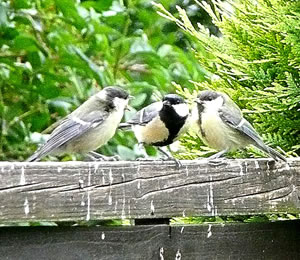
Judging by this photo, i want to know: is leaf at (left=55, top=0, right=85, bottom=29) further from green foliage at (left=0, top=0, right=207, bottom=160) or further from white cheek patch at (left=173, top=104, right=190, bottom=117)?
white cheek patch at (left=173, top=104, right=190, bottom=117)

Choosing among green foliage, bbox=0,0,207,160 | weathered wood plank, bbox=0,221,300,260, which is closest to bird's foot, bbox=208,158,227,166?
weathered wood plank, bbox=0,221,300,260

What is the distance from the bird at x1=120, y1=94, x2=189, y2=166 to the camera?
7.54ft

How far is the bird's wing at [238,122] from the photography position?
2.24m

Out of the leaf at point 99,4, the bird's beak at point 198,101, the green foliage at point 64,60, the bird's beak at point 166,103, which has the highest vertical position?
the leaf at point 99,4

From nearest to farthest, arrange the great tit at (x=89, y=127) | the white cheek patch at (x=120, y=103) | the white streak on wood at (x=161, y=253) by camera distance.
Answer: the white streak on wood at (x=161, y=253) → the great tit at (x=89, y=127) → the white cheek patch at (x=120, y=103)

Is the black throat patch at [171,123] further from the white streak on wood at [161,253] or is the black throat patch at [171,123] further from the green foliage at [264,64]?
the white streak on wood at [161,253]

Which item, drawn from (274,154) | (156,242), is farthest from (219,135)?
(156,242)

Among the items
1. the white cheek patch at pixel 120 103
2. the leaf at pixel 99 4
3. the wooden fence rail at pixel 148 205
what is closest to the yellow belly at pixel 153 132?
the white cheek patch at pixel 120 103

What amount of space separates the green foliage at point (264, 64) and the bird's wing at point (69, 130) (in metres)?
0.39

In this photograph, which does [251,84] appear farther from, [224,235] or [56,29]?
[56,29]

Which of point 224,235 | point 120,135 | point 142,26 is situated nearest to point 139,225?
point 224,235

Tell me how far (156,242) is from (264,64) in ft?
2.95

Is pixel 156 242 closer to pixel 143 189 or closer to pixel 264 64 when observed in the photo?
pixel 143 189

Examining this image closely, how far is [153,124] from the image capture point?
7.86 feet
